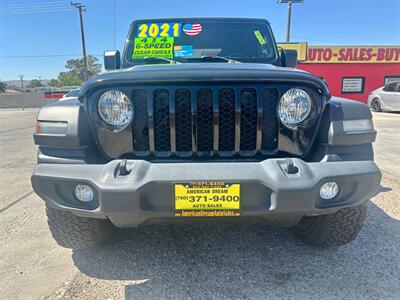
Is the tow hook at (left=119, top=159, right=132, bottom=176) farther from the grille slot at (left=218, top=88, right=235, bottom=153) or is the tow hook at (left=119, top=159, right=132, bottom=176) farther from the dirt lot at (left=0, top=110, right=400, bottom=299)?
the dirt lot at (left=0, top=110, right=400, bottom=299)

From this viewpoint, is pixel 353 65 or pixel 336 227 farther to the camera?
pixel 353 65

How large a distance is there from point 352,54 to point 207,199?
20201 millimetres

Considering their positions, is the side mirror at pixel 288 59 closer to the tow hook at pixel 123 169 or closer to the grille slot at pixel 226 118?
the grille slot at pixel 226 118

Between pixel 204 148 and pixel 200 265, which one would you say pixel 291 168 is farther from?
pixel 200 265

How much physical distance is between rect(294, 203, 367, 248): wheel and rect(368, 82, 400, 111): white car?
13.3m

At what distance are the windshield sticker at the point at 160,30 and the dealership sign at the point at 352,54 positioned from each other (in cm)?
1684

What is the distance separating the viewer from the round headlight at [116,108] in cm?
191

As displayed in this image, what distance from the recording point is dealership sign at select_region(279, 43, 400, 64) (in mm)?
18625

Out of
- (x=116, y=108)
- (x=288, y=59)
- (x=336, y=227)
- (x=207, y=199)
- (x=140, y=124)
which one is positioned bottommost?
(x=336, y=227)

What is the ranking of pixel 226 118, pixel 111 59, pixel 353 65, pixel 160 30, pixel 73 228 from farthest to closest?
1. pixel 353 65
2. pixel 160 30
3. pixel 111 59
4. pixel 73 228
5. pixel 226 118

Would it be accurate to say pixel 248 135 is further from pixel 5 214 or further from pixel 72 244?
pixel 5 214

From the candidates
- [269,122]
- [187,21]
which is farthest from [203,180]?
[187,21]

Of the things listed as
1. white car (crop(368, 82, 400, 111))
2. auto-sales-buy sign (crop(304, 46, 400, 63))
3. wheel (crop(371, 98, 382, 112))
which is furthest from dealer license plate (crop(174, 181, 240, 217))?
auto-sales-buy sign (crop(304, 46, 400, 63))

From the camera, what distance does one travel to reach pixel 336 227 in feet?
7.52
